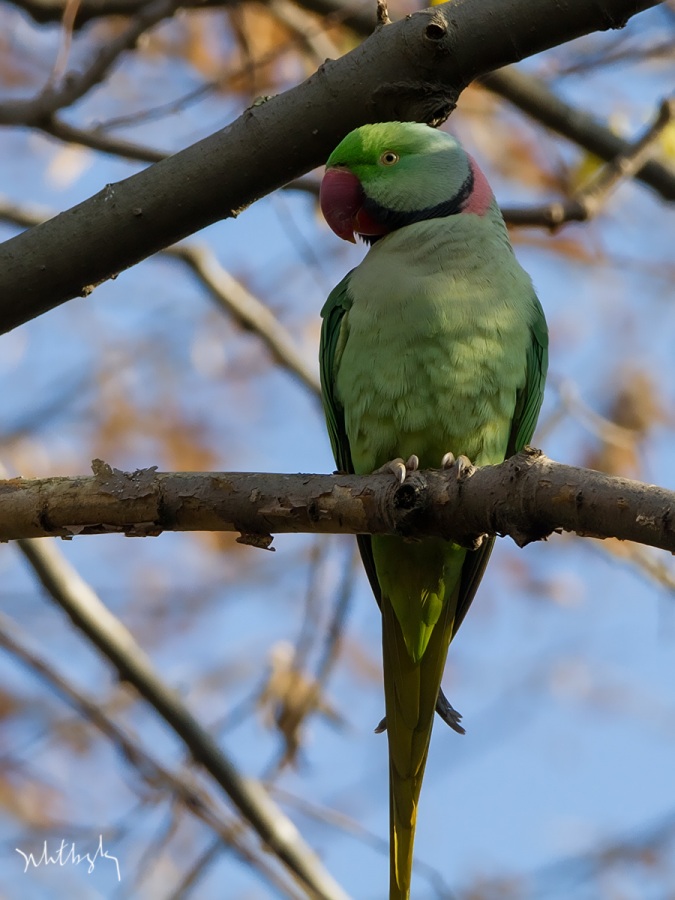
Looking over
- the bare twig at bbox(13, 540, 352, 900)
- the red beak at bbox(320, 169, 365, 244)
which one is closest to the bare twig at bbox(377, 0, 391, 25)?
the red beak at bbox(320, 169, 365, 244)

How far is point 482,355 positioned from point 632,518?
1.31 m

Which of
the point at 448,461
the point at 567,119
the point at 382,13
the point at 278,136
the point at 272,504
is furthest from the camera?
the point at 567,119

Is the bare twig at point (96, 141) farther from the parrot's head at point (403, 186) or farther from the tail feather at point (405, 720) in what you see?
the tail feather at point (405, 720)

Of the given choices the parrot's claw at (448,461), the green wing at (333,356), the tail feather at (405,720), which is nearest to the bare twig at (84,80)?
the green wing at (333,356)

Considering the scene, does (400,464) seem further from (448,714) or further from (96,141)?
(96,141)

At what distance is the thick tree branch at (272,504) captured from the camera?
2.20 meters


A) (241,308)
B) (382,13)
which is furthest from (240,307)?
(382,13)

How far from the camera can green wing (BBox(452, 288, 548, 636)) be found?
334 centimetres

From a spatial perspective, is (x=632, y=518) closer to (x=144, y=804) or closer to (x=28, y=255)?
(x=28, y=255)

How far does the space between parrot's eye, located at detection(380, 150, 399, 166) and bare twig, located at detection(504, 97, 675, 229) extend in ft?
2.24

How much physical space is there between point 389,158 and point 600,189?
98 cm

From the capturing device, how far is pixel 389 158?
3.37 m

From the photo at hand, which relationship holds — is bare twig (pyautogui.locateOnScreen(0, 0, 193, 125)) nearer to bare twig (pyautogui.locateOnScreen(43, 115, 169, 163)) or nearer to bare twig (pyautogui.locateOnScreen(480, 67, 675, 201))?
bare twig (pyautogui.locateOnScreen(43, 115, 169, 163))

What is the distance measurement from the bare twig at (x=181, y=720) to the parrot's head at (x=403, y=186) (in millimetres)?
1670
